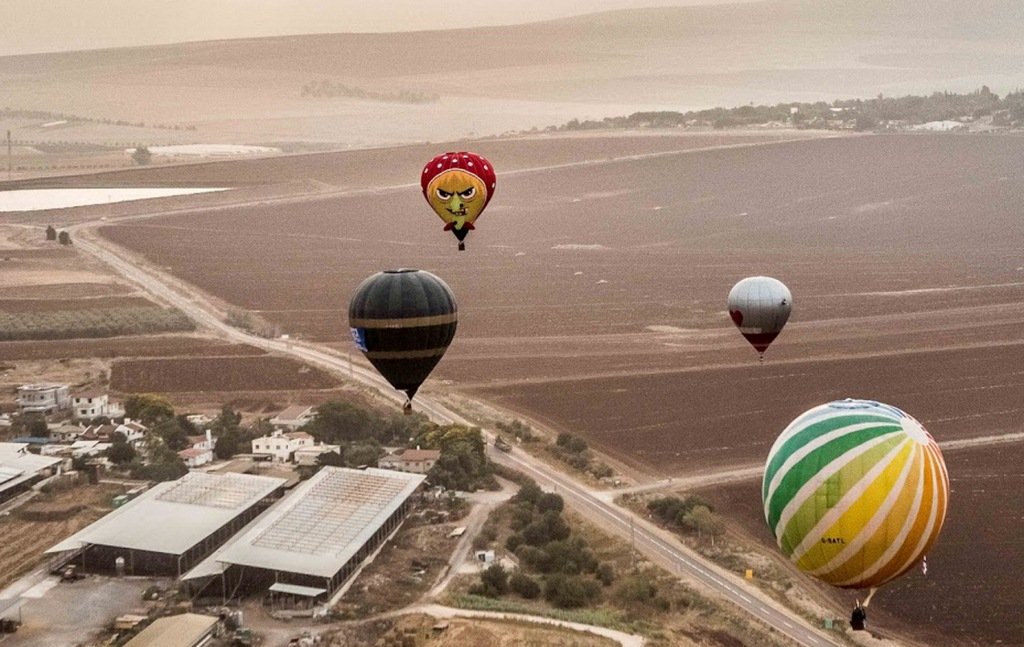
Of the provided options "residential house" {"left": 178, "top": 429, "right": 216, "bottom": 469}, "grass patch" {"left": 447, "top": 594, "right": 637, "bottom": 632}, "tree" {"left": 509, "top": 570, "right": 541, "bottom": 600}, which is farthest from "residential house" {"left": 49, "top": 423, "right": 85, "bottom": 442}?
"tree" {"left": 509, "top": 570, "right": 541, "bottom": 600}

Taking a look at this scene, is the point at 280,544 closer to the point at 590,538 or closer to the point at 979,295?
the point at 590,538

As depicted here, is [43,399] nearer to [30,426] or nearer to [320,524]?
[30,426]

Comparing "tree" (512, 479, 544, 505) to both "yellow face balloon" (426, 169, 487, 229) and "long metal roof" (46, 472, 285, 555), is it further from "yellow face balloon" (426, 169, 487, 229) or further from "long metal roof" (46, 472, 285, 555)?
"yellow face balloon" (426, 169, 487, 229)

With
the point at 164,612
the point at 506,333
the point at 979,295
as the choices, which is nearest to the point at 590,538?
the point at 164,612

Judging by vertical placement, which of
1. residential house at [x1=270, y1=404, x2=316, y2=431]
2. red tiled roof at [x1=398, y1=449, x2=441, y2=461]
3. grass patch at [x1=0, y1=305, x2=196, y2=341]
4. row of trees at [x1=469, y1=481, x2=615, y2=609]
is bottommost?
row of trees at [x1=469, y1=481, x2=615, y2=609]

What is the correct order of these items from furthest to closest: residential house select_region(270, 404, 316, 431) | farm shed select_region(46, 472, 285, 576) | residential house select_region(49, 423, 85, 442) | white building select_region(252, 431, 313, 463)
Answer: residential house select_region(270, 404, 316, 431) → residential house select_region(49, 423, 85, 442) → white building select_region(252, 431, 313, 463) → farm shed select_region(46, 472, 285, 576)

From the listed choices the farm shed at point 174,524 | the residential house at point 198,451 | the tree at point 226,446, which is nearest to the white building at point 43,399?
the residential house at point 198,451

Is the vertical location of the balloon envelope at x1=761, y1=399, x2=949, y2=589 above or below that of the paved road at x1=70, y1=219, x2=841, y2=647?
above
